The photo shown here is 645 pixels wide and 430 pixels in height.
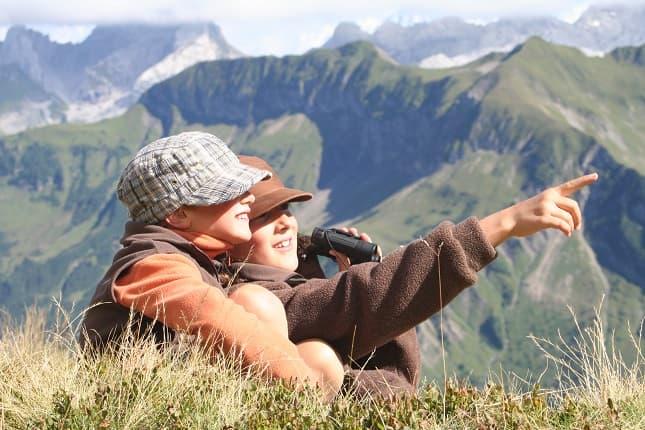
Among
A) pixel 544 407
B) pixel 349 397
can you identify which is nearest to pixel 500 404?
pixel 544 407

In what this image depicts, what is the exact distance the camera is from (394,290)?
529cm

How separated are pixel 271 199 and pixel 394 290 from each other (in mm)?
1665

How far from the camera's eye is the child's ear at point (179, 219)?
19.5ft

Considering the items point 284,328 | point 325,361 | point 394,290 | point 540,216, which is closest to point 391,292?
point 394,290

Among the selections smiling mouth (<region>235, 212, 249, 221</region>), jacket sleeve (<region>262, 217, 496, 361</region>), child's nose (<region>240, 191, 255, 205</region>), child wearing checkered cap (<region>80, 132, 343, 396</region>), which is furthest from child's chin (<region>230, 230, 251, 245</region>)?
jacket sleeve (<region>262, 217, 496, 361</region>)

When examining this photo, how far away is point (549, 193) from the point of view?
5059 millimetres

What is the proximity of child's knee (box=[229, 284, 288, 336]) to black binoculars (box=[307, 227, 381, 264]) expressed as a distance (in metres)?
1.23

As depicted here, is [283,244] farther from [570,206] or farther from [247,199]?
[570,206]

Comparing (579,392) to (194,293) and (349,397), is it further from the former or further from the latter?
(194,293)

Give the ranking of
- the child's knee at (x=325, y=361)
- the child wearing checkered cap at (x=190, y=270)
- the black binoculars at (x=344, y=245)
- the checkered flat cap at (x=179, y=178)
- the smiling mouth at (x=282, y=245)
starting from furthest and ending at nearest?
the smiling mouth at (x=282, y=245), the black binoculars at (x=344, y=245), the checkered flat cap at (x=179, y=178), the child's knee at (x=325, y=361), the child wearing checkered cap at (x=190, y=270)

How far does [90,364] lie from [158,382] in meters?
0.64

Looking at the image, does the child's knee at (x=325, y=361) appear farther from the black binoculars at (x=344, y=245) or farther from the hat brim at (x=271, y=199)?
the hat brim at (x=271, y=199)

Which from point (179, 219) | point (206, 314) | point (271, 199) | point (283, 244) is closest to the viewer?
point (206, 314)

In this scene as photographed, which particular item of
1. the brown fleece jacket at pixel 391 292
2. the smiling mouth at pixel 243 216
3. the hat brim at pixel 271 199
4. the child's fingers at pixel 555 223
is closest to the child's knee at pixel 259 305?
the brown fleece jacket at pixel 391 292
